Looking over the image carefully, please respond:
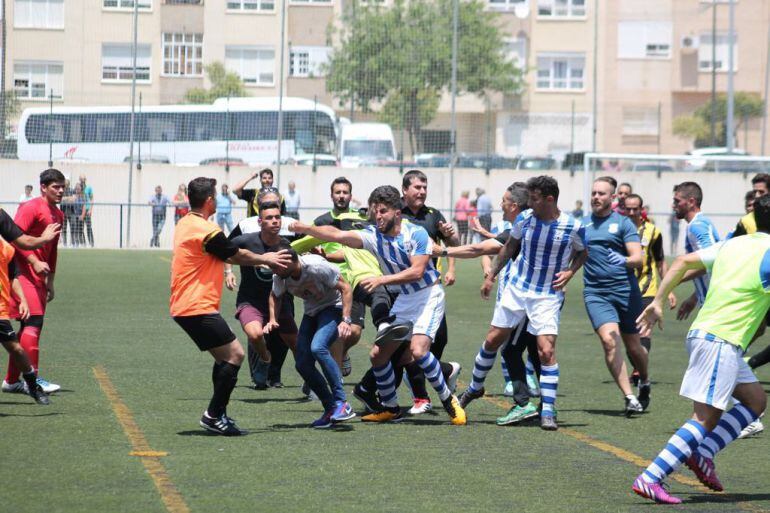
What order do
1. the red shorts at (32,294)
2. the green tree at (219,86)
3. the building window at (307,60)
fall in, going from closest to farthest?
the red shorts at (32,294) < the green tree at (219,86) < the building window at (307,60)

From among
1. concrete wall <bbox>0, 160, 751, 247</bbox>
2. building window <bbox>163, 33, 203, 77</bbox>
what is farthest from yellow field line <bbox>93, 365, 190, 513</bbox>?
building window <bbox>163, 33, 203, 77</bbox>

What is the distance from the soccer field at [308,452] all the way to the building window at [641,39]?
4731cm

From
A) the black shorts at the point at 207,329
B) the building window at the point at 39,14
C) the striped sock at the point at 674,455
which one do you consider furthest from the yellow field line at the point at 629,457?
the building window at the point at 39,14

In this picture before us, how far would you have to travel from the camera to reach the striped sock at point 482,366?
988 cm

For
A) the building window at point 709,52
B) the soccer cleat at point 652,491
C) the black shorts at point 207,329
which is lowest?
the soccer cleat at point 652,491

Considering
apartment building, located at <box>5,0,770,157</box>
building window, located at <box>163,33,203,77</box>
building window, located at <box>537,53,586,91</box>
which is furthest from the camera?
building window, located at <box>537,53,586,91</box>

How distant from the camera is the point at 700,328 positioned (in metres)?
6.90

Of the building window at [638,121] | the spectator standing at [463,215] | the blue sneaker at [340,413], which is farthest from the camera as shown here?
the building window at [638,121]

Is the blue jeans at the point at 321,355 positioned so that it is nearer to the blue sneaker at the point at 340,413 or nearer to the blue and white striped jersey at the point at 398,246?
the blue sneaker at the point at 340,413

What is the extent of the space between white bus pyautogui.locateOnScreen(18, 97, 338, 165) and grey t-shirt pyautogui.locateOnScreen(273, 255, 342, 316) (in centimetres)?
3020

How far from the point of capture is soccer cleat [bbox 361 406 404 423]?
31.7 feet

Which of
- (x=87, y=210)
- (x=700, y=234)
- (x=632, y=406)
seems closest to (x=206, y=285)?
(x=632, y=406)

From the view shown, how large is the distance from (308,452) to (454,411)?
1.69 meters

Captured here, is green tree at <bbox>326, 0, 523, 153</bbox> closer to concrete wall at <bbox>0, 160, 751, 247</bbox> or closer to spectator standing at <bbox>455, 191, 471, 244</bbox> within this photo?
concrete wall at <bbox>0, 160, 751, 247</bbox>
